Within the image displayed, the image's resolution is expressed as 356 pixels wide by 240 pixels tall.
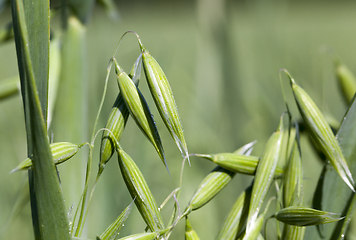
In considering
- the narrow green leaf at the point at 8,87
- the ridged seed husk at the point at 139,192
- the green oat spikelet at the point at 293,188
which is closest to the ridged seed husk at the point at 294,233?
the green oat spikelet at the point at 293,188

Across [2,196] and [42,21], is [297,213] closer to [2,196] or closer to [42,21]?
[42,21]

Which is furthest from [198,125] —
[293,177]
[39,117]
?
[39,117]

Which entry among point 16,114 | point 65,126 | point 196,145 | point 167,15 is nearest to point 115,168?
point 65,126

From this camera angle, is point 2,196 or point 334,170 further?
point 2,196

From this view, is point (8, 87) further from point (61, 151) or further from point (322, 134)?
point (322, 134)

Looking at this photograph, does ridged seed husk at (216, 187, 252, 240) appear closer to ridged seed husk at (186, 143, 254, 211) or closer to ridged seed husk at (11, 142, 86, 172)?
ridged seed husk at (186, 143, 254, 211)
